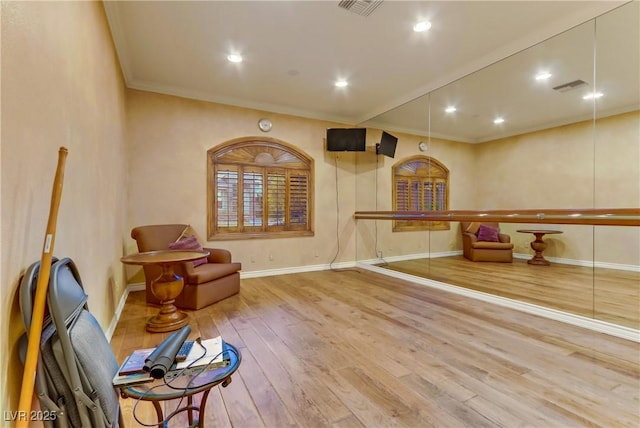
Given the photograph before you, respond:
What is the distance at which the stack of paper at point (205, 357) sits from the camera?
115 cm

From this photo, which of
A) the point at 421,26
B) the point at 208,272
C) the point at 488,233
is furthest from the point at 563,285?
the point at 208,272

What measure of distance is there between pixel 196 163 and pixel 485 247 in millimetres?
4421

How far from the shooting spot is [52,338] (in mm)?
→ 892

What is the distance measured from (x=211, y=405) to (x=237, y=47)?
334 centimetres

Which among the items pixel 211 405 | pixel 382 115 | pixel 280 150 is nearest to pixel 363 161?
pixel 382 115

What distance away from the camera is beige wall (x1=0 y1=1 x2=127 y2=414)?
923mm

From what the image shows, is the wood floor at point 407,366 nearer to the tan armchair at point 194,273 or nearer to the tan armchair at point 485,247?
the tan armchair at point 194,273

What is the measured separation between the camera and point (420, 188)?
4652 millimetres

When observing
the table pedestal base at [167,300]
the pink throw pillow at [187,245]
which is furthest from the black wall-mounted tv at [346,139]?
the table pedestal base at [167,300]

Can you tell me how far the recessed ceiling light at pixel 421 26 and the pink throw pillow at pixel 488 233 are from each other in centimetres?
252

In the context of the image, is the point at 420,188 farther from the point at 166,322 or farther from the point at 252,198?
the point at 166,322

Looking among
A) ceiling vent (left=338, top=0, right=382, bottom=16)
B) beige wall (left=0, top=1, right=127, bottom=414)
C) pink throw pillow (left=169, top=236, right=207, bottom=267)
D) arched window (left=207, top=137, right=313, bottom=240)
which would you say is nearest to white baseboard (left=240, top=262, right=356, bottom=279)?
arched window (left=207, top=137, right=313, bottom=240)

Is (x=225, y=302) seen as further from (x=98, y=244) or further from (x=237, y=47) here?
(x=237, y=47)

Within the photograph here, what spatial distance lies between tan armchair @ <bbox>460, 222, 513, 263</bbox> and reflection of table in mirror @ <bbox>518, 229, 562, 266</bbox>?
327 mm
